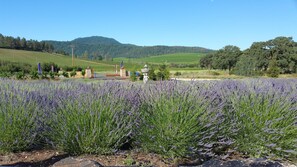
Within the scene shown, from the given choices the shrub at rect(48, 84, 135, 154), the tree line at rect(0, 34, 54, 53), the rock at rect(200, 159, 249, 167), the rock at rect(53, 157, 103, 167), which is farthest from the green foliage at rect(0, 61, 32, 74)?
the tree line at rect(0, 34, 54, 53)

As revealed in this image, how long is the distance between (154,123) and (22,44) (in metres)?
99.7

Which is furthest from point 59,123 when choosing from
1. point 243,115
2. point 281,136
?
point 281,136

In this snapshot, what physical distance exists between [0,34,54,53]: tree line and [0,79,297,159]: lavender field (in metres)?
96.1

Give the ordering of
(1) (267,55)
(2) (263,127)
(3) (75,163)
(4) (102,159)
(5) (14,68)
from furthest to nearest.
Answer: (1) (267,55) < (5) (14,68) < (2) (263,127) < (4) (102,159) < (3) (75,163)

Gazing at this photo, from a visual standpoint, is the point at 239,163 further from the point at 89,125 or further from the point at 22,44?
the point at 22,44

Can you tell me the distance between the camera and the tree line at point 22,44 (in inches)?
3514

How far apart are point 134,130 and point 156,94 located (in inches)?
18.8

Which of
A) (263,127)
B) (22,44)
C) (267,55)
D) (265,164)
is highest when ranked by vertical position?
(22,44)

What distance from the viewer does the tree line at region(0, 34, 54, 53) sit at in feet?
293

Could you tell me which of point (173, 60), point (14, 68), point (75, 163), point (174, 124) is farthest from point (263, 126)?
point (173, 60)

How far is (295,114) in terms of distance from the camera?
338cm

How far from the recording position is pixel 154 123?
9.77ft

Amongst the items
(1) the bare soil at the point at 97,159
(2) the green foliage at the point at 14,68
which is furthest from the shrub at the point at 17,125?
(2) the green foliage at the point at 14,68

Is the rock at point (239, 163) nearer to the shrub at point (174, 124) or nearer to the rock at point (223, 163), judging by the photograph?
the rock at point (223, 163)
